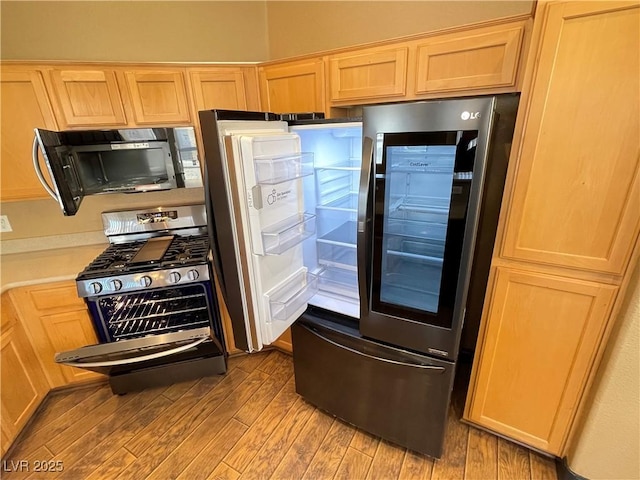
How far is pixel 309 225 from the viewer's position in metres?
1.49

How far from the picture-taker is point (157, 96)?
1.82 meters

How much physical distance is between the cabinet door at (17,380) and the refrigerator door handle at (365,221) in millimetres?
1856

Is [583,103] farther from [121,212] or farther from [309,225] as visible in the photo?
[121,212]

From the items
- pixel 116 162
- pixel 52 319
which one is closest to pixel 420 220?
pixel 116 162

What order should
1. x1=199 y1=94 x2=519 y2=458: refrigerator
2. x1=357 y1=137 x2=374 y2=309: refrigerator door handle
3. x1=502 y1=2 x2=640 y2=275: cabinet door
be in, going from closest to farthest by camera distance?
x1=502 y1=2 x2=640 y2=275: cabinet door → x1=199 y1=94 x2=519 y2=458: refrigerator → x1=357 y1=137 x2=374 y2=309: refrigerator door handle

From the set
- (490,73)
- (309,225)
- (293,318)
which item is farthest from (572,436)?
(490,73)

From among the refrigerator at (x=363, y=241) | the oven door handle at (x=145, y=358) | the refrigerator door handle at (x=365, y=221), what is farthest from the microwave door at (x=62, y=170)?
the refrigerator door handle at (x=365, y=221)

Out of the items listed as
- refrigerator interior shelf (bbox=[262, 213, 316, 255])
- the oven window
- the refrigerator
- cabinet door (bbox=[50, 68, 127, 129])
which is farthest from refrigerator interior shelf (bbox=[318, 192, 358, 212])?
cabinet door (bbox=[50, 68, 127, 129])

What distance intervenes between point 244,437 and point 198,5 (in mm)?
2721

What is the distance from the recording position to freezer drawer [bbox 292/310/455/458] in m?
1.35

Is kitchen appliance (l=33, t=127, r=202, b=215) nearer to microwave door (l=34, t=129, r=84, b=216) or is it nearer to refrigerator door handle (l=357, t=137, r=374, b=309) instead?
microwave door (l=34, t=129, r=84, b=216)

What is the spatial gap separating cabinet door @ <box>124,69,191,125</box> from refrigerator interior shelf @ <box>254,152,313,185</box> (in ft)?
3.38

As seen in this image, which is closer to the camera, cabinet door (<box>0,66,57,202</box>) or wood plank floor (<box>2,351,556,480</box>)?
wood plank floor (<box>2,351,556,480</box>)

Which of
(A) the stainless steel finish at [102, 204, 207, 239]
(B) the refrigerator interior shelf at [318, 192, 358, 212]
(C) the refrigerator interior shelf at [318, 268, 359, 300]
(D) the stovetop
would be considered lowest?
(C) the refrigerator interior shelf at [318, 268, 359, 300]
